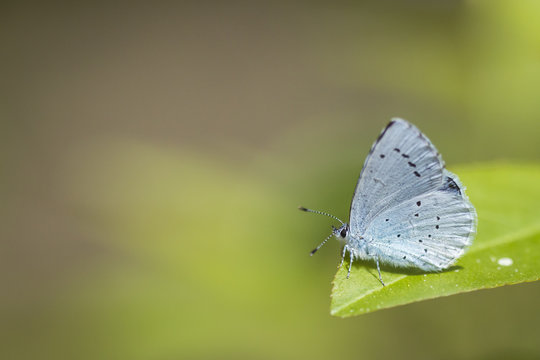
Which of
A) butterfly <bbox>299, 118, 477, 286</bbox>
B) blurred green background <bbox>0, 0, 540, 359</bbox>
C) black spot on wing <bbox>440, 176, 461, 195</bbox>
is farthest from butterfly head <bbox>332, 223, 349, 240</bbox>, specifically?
black spot on wing <bbox>440, 176, 461, 195</bbox>

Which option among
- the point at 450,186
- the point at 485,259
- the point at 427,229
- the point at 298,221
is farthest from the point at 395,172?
the point at 298,221

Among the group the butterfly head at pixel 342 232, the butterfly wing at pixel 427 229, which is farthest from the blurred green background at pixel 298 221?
the butterfly wing at pixel 427 229

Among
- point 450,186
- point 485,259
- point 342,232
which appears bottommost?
point 485,259

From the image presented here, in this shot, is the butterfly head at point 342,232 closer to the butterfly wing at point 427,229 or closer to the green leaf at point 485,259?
the butterfly wing at point 427,229

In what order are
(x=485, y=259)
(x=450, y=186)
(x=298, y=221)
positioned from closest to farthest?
(x=485, y=259), (x=450, y=186), (x=298, y=221)

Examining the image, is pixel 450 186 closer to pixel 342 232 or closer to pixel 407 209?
pixel 407 209

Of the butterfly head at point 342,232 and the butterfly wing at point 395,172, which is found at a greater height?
the butterfly wing at point 395,172
